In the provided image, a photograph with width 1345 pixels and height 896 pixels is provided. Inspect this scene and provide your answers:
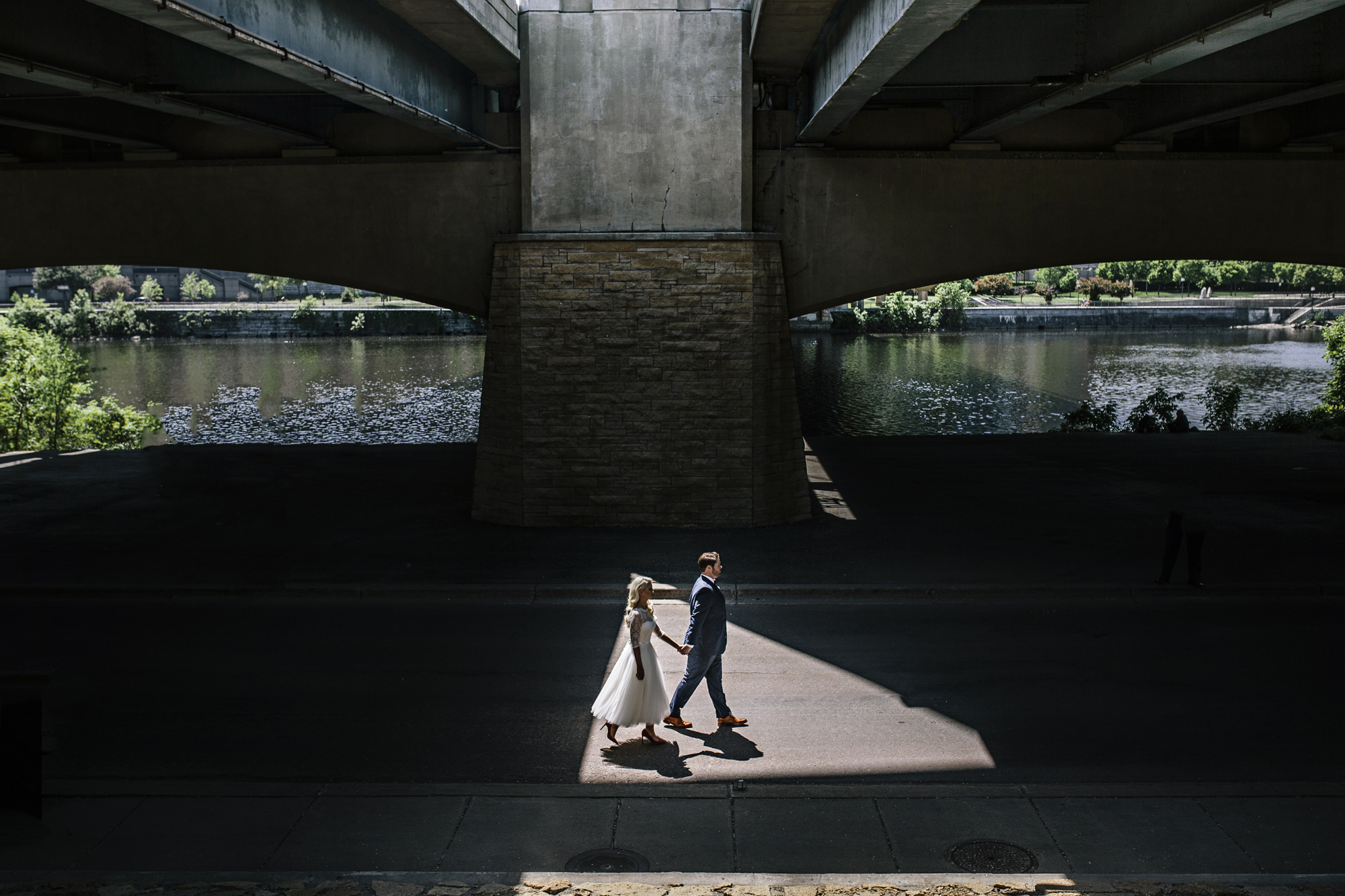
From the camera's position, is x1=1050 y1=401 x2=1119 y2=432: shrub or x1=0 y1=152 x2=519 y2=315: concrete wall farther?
x1=1050 y1=401 x2=1119 y2=432: shrub

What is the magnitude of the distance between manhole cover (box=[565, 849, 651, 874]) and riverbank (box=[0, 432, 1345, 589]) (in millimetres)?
6418

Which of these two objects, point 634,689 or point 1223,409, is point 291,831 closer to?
point 634,689

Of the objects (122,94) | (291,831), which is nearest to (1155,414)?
(122,94)

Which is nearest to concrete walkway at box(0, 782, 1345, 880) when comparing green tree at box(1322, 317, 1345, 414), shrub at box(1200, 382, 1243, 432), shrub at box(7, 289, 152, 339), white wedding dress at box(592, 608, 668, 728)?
white wedding dress at box(592, 608, 668, 728)

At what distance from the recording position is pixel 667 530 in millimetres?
15930

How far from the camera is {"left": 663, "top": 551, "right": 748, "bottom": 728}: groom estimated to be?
8836mm

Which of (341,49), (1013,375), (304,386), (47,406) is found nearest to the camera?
(341,49)

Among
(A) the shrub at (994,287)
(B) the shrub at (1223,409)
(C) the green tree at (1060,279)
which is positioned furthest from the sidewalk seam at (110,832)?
(A) the shrub at (994,287)

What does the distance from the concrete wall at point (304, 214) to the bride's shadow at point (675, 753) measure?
32.9 ft

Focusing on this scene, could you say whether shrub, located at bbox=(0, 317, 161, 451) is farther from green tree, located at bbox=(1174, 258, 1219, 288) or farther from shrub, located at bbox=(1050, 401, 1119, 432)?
green tree, located at bbox=(1174, 258, 1219, 288)

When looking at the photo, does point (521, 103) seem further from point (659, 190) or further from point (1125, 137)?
point (1125, 137)

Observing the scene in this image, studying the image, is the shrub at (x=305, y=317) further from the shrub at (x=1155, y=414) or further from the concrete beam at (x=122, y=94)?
the concrete beam at (x=122, y=94)

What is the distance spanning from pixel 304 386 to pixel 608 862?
151ft

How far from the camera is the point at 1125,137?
16.6m
